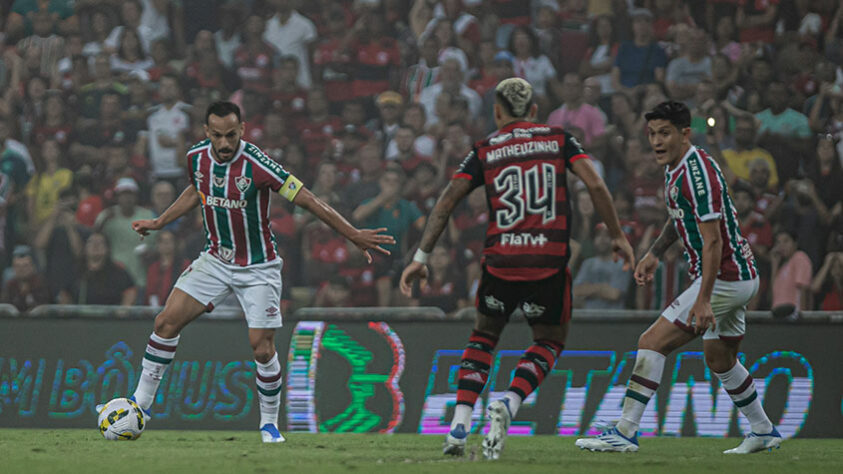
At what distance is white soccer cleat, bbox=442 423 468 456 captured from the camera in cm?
534

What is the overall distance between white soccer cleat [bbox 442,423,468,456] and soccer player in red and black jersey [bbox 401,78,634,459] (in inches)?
1.4

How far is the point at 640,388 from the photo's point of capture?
612cm

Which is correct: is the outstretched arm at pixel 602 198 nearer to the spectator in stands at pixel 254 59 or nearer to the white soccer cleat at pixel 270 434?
the white soccer cleat at pixel 270 434

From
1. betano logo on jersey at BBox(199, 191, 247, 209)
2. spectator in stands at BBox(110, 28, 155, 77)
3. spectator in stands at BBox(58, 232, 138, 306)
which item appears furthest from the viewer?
spectator in stands at BBox(110, 28, 155, 77)

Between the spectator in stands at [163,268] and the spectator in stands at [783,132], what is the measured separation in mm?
6678

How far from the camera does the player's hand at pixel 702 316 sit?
571 centimetres

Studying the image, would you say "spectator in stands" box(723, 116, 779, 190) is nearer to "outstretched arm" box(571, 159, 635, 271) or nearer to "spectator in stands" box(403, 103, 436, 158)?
"spectator in stands" box(403, 103, 436, 158)

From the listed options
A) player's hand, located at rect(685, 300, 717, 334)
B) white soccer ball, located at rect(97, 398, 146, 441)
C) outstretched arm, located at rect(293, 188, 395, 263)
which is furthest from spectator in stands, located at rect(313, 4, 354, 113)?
player's hand, located at rect(685, 300, 717, 334)

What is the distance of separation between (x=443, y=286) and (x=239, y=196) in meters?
4.64

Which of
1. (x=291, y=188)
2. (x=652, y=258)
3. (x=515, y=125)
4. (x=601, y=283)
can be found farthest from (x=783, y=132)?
(x=515, y=125)

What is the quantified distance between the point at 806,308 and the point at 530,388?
6.16 metres

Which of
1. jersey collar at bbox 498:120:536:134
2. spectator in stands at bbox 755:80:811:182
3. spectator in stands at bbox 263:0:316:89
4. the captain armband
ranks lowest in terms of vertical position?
the captain armband

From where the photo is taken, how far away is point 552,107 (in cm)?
1221

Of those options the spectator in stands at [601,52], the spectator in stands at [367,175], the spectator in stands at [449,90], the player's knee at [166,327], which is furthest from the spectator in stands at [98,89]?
the player's knee at [166,327]
